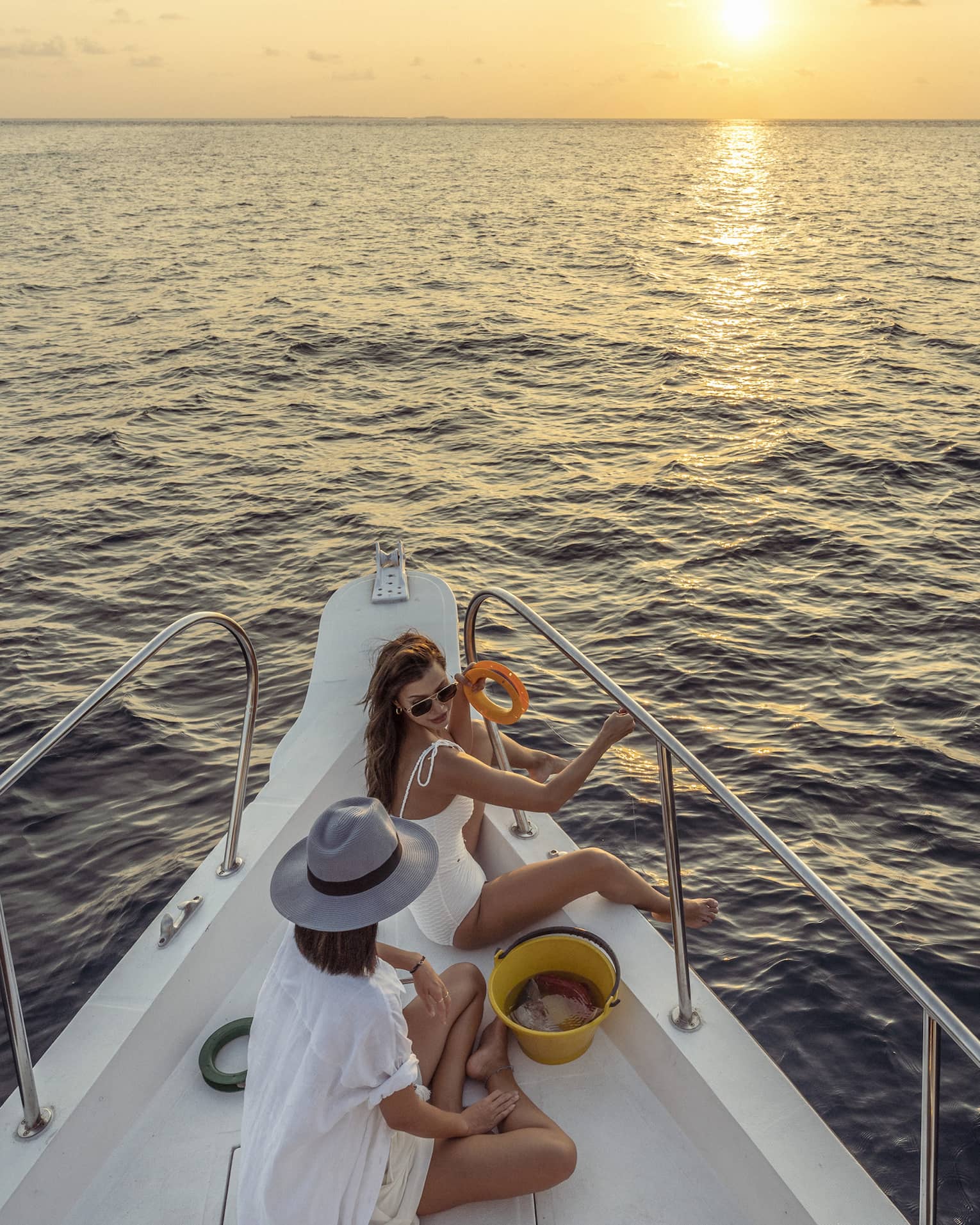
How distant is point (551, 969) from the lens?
3.41 metres

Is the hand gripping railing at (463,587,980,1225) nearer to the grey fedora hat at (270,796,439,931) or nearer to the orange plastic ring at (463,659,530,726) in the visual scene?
the orange plastic ring at (463,659,530,726)

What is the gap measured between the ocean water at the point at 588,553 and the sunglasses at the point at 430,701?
2.55 m

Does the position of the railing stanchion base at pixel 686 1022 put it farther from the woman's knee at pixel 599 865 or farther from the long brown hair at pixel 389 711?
the long brown hair at pixel 389 711

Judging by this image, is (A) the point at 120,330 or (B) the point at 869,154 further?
(B) the point at 869,154

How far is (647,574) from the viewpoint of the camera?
9.51 m

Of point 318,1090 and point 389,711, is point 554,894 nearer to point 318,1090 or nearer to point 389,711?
point 389,711

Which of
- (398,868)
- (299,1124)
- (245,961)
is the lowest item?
(245,961)

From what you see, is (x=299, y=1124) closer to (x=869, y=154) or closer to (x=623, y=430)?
(x=623, y=430)

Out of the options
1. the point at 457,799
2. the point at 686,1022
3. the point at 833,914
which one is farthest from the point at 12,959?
the point at 833,914

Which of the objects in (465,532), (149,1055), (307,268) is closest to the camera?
(149,1055)

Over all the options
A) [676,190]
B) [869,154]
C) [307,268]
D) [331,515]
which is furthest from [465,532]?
[869,154]

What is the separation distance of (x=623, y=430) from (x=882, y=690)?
7284 millimetres

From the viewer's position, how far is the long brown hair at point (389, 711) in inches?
129

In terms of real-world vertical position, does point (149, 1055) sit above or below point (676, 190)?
above
